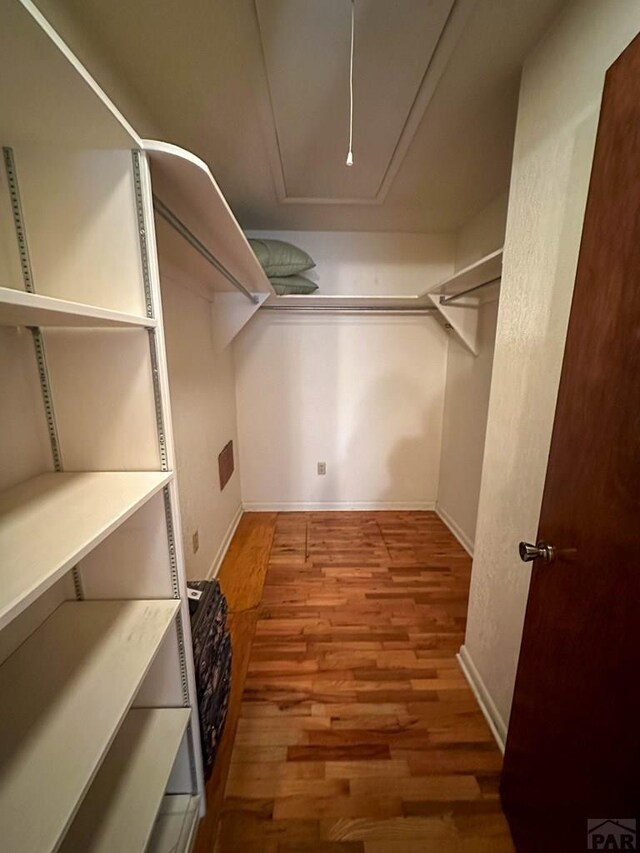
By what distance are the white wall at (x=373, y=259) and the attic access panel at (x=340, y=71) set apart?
0.89 m

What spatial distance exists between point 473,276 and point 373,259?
3.55ft

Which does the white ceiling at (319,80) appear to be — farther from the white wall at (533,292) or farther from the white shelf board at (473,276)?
the white shelf board at (473,276)

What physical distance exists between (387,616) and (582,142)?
200 centimetres

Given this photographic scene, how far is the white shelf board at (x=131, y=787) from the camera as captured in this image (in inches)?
27.1

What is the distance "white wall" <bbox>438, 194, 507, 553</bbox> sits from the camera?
2.01 m

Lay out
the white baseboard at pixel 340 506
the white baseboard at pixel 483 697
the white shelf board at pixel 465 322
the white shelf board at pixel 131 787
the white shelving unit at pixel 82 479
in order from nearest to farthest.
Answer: the white shelving unit at pixel 82 479, the white shelf board at pixel 131 787, the white baseboard at pixel 483 697, the white shelf board at pixel 465 322, the white baseboard at pixel 340 506

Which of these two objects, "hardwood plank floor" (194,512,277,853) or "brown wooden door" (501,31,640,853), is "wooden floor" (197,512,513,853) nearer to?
"hardwood plank floor" (194,512,277,853)

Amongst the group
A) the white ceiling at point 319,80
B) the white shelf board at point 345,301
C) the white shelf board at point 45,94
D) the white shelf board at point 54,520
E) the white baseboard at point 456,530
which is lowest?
the white baseboard at point 456,530

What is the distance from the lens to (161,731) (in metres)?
0.88

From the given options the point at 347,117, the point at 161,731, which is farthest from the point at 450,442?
the point at 161,731

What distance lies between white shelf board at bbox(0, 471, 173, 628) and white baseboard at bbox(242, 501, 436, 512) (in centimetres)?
223

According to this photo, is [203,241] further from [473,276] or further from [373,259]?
[373,259]

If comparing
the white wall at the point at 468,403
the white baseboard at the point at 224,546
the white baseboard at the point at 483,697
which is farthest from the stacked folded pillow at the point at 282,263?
the white baseboard at the point at 483,697

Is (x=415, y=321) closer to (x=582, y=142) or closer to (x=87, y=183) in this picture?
(x=582, y=142)
